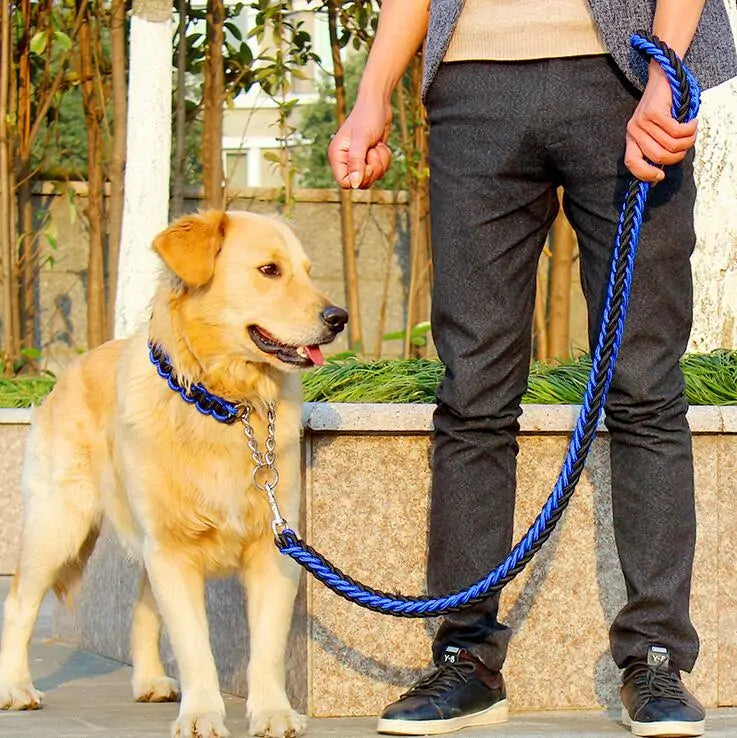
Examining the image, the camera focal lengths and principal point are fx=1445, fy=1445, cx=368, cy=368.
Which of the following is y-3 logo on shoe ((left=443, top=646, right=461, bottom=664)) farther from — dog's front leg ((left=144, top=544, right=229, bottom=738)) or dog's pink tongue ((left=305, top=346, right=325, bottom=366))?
dog's pink tongue ((left=305, top=346, right=325, bottom=366))

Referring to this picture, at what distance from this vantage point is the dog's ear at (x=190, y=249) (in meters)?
3.57

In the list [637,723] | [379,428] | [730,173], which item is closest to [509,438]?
[379,428]

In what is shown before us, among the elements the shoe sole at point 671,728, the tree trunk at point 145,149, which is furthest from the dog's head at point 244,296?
the tree trunk at point 145,149

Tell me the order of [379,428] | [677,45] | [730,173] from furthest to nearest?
[730,173], [379,428], [677,45]

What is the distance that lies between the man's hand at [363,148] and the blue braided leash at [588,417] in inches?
25.2

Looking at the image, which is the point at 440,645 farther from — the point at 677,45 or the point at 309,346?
the point at 677,45

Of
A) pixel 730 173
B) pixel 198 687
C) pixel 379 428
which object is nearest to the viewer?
pixel 198 687

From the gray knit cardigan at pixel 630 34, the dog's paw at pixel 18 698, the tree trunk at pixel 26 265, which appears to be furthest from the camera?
the tree trunk at pixel 26 265

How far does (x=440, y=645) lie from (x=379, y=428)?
23.7 inches

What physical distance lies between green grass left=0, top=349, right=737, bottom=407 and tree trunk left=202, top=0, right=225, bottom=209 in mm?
4670

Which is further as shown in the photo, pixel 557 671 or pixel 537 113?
pixel 557 671

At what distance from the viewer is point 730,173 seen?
217 inches

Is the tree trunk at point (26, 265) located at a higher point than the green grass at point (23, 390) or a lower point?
higher

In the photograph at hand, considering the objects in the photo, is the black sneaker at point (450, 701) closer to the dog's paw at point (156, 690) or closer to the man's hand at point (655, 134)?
the dog's paw at point (156, 690)
